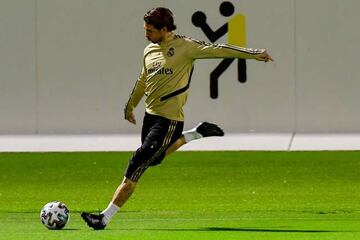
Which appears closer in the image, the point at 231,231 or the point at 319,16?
the point at 231,231

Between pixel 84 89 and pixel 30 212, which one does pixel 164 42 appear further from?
pixel 84 89

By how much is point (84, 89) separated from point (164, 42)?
40.6 feet

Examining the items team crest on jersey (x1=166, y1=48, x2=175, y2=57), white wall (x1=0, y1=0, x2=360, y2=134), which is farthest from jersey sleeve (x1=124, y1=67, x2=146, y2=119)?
white wall (x1=0, y1=0, x2=360, y2=134)

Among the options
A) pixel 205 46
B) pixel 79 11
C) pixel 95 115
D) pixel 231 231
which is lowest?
pixel 95 115

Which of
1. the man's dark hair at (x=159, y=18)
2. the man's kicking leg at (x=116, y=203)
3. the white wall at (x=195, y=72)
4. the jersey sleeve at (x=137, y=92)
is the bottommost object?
the white wall at (x=195, y=72)

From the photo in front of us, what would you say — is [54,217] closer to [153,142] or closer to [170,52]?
[153,142]

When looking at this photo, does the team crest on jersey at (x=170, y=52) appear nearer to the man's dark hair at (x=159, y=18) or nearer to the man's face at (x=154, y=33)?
the man's face at (x=154, y=33)

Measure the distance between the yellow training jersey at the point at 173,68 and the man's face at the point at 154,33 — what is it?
0.22ft

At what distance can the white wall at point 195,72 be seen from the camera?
998 inches

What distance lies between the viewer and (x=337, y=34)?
25375 millimetres

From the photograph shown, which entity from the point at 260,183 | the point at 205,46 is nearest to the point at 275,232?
the point at 205,46

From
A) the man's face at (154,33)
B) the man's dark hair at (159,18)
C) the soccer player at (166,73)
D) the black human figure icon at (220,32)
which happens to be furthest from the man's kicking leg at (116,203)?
the black human figure icon at (220,32)

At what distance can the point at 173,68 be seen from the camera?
13422 millimetres

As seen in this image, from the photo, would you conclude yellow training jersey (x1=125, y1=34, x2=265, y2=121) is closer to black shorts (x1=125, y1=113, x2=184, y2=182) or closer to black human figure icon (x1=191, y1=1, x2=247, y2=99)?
black shorts (x1=125, y1=113, x2=184, y2=182)
